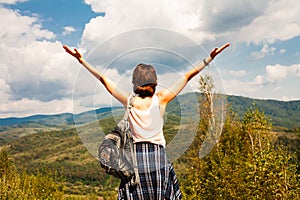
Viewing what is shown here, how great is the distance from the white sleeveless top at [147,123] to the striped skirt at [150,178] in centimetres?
6

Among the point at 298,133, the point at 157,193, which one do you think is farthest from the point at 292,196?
the point at 298,133

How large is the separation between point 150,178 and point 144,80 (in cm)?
85

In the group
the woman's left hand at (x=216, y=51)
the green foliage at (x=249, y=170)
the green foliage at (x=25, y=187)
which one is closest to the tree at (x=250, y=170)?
the green foliage at (x=249, y=170)

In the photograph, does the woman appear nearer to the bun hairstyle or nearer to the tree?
the bun hairstyle

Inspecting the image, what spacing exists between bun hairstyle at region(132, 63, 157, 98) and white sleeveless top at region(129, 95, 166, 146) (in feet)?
0.31

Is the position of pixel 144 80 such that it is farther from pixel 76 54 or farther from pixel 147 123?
pixel 76 54

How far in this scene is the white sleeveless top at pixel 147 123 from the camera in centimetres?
338

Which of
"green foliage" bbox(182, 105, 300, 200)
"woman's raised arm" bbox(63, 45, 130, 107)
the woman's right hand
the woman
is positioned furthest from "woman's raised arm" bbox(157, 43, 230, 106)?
"green foliage" bbox(182, 105, 300, 200)

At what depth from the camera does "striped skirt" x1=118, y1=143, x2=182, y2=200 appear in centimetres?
336

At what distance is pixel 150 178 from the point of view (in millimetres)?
3367

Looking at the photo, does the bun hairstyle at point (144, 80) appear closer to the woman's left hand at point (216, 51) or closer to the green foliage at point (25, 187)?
the woman's left hand at point (216, 51)

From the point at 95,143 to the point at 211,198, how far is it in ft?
66.3

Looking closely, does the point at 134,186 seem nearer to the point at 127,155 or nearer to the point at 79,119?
the point at 127,155

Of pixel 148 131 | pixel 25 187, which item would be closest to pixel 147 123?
pixel 148 131
